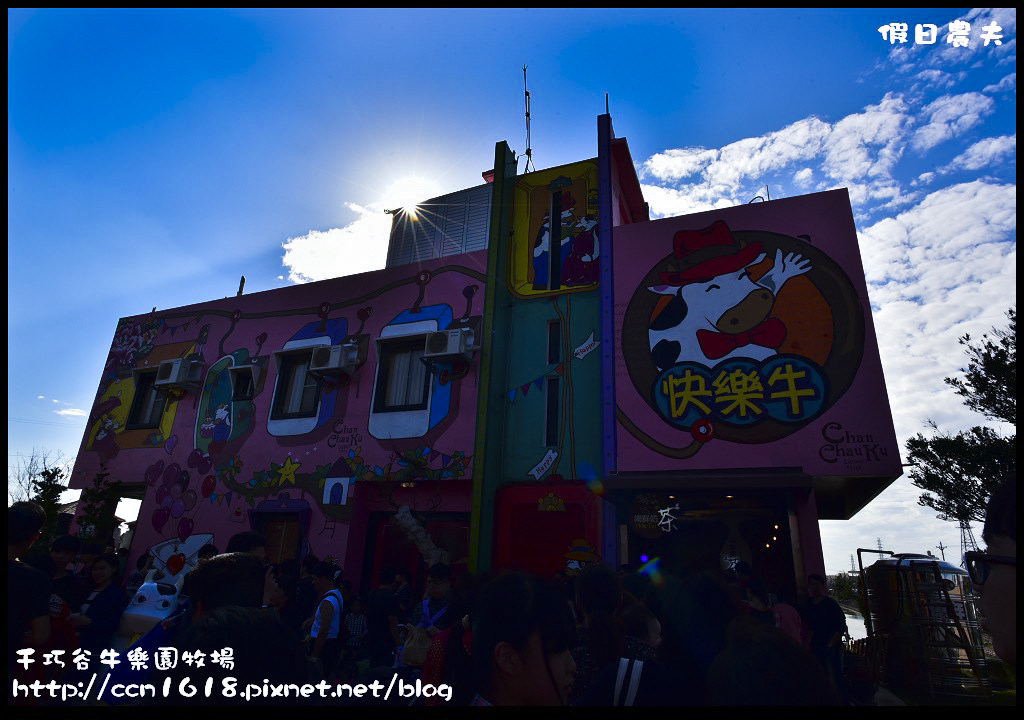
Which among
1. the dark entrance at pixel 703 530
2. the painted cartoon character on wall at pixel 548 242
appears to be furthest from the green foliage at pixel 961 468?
the painted cartoon character on wall at pixel 548 242

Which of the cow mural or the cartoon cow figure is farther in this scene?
the cartoon cow figure

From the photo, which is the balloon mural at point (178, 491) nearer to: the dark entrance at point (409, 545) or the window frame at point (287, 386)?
the window frame at point (287, 386)

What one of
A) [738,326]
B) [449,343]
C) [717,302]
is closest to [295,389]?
[449,343]

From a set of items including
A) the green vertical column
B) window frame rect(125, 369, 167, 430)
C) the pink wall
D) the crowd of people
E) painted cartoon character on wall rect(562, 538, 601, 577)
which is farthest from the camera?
window frame rect(125, 369, 167, 430)

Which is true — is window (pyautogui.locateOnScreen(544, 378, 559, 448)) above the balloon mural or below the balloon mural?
above

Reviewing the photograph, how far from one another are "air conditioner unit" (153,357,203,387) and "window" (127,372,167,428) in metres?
0.58

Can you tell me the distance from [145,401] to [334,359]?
25.3 feet

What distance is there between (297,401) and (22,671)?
11.3 m

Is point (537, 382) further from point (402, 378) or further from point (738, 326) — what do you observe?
point (738, 326)

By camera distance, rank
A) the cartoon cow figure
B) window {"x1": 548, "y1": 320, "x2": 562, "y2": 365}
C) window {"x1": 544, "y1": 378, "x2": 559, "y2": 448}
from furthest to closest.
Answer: window {"x1": 548, "y1": 320, "x2": 562, "y2": 365}, window {"x1": 544, "y1": 378, "x2": 559, "y2": 448}, the cartoon cow figure

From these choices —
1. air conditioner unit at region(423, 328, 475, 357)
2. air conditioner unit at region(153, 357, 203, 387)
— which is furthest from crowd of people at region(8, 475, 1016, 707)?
air conditioner unit at region(153, 357, 203, 387)

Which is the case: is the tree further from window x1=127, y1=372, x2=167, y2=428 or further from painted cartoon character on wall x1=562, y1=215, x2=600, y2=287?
window x1=127, y1=372, x2=167, y2=428

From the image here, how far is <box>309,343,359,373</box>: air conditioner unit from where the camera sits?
45.7 feet

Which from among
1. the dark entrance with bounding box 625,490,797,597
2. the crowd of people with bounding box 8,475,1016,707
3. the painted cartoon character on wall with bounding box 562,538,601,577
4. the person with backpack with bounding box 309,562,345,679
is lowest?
the person with backpack with bounding box 309,562,345,679
